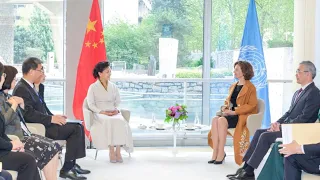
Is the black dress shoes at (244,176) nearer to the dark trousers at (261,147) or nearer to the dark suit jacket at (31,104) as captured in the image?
the dark trousers at (261,147)

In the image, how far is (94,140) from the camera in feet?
21.3

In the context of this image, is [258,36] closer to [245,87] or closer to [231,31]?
[231,31]

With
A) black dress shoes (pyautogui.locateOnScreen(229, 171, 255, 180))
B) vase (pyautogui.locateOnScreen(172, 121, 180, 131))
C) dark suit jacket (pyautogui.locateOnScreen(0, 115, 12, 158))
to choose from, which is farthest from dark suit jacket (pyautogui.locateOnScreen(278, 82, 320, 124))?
dark suit jacket (pyautogui.locateOnScreen(0, 115, 12, 158))

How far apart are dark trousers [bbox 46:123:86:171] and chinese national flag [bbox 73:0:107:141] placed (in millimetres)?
1650

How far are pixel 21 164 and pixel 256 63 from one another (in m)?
4.42

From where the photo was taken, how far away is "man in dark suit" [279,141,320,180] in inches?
157

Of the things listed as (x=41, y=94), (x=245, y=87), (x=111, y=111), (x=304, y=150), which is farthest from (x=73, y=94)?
(x=304, y=150)

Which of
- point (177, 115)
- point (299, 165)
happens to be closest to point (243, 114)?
point (177, 115)

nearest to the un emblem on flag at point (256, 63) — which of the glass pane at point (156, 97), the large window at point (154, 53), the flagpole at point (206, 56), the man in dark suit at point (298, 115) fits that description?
the flagpole at point (206, 56)

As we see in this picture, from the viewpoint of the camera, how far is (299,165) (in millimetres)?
4109

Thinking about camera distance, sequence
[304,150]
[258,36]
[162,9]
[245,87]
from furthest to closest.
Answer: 1. [162,9]
2. [258,36]
3. [245,87]
4. [304,150]

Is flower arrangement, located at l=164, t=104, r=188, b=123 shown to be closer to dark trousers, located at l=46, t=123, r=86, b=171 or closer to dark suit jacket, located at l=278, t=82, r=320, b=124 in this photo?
dark trousers, located at l=46, t=123, r=86, b=171

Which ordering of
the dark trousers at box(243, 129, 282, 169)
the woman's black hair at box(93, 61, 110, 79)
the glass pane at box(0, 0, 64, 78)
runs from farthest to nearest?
1. the glass pane at box(0, 0, 64, 78)
2. the woman's black hair at box(93, 61, 110, 79)
3. the dark trousers at box(243, 129, 282, 169)

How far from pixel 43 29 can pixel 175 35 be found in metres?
2.11
